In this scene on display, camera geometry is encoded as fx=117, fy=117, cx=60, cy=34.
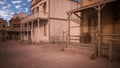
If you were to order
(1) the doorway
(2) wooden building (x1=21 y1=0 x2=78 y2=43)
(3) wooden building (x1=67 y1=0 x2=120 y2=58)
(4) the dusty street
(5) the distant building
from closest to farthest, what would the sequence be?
(4) the dusty street < (3) wooden building (x1=67 y1=0 x2=120 y2=58) < (1) the doorway < (2) wooden building (x1=21 y1=0 x2=78 y2=43) < (5) the distant building

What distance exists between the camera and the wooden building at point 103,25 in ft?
25.8

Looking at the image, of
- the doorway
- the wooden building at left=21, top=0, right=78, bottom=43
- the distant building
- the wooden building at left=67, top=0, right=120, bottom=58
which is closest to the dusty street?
the wooden building at left=67, top=0, right=120, bottom=58

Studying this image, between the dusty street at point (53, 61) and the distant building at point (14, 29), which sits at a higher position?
the distant building at point (14, 29)

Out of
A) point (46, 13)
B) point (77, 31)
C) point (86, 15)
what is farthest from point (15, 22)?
point (86, 15)

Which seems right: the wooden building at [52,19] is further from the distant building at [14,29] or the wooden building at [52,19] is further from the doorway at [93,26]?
the distant building at [14,29]

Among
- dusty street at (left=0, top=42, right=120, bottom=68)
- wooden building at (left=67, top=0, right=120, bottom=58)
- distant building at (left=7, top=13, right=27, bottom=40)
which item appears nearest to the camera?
dusty street at (left=0, top=42, right=120, bottom=68)

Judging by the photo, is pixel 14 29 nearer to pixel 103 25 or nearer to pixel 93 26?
pixel 93 26

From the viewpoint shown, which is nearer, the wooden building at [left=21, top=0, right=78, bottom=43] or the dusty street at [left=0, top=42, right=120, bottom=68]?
the dusty street at [left=0, top=42, right=120, bottom=68]

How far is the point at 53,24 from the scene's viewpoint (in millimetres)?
18484

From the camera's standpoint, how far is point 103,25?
1077 cm

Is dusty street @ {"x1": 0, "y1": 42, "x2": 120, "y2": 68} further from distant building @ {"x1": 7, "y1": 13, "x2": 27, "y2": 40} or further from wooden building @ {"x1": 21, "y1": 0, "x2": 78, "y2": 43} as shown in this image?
distant building @ {"x1": 7, "y1": 13, "x2": 27, "y2": 40}

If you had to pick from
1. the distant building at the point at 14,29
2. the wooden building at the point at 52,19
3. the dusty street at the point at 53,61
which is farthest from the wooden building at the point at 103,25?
the distant building at the point at 14,29

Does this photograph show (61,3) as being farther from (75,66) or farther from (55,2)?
(75,66)

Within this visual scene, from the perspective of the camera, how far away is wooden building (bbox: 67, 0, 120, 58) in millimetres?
7859
